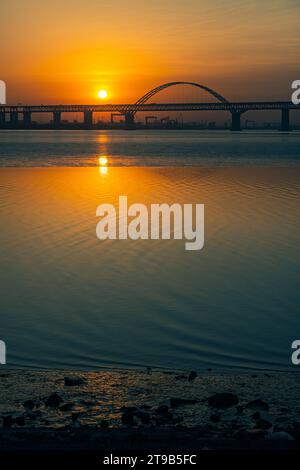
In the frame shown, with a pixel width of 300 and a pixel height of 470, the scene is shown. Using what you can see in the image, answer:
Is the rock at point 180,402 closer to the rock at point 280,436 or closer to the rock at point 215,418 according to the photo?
the rock at point 215,418

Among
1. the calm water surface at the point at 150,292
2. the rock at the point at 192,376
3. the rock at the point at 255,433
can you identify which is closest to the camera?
the rock at the point at 255,433

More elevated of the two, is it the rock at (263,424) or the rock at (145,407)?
the rock at (145,407)

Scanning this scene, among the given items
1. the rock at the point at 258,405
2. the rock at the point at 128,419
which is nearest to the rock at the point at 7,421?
the rock at the point at 128,419

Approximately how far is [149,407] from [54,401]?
621 mm

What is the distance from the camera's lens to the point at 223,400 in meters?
4.41

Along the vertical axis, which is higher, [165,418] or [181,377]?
[181,377]

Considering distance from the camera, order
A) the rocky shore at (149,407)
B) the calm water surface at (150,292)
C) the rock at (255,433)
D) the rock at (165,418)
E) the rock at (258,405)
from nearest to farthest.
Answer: the rocky shore at (149,407)
the rock at (255,433)
the rock at (165,418)
the rock at (258,405)
the calm water surface at (150,292)

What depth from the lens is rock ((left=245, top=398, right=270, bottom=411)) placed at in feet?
14.3

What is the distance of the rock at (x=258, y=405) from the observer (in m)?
4.34

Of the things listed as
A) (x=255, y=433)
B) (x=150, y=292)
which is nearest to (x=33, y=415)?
(x=255, y=433)

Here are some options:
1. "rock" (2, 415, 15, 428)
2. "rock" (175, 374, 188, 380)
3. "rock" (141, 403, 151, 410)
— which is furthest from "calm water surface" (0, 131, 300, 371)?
"rock" (2, 415, 15, 428)

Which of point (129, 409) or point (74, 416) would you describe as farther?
point (129, 409)

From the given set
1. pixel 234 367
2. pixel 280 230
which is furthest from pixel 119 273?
pixel 280 230

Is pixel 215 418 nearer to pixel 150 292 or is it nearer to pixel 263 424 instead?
pixel 263 424
